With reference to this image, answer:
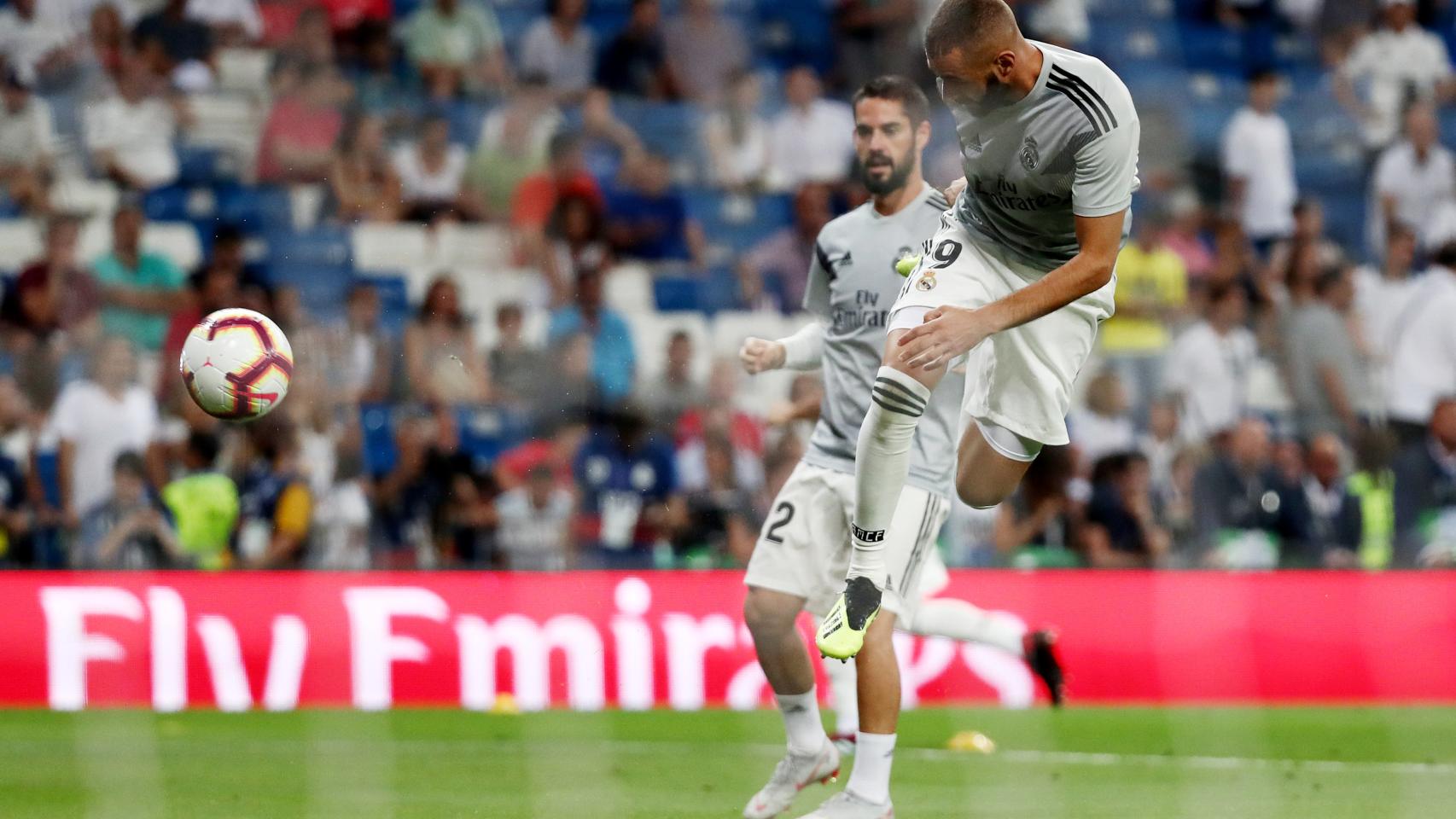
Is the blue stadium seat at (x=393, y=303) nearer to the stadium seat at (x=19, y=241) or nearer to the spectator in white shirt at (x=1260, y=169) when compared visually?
the stadium seat at (x=19, y=241)

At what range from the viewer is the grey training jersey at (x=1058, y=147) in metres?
4.97

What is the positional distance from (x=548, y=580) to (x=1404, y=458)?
194 inches

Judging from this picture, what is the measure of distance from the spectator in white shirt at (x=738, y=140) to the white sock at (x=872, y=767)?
8.36 m

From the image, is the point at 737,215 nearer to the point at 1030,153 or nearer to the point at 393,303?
the point at 393,303

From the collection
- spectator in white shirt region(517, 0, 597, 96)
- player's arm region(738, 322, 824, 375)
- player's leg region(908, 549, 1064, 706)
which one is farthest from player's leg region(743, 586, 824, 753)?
spectator in white shirt region(517, 0, 597, 96)

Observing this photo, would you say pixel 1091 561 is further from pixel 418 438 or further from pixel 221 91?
pixel 221 91

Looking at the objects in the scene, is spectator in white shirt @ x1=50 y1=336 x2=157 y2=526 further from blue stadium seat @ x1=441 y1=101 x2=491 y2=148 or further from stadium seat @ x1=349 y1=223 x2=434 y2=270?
blue stadium seat @ x1=441 y1=101 x2=491 y2=148

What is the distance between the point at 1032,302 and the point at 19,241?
8476mm

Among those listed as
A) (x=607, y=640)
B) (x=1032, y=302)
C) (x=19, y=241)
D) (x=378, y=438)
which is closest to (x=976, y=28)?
(x=1032, y=302)

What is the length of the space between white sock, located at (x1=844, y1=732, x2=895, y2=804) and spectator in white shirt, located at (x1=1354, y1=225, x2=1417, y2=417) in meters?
7.70

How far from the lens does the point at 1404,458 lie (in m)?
11.2

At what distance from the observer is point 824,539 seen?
19.7 feet

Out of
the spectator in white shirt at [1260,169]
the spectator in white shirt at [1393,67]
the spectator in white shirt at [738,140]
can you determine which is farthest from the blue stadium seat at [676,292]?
the spectator in white shirt at [1393,67]

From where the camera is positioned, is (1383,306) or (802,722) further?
(1383,306)
